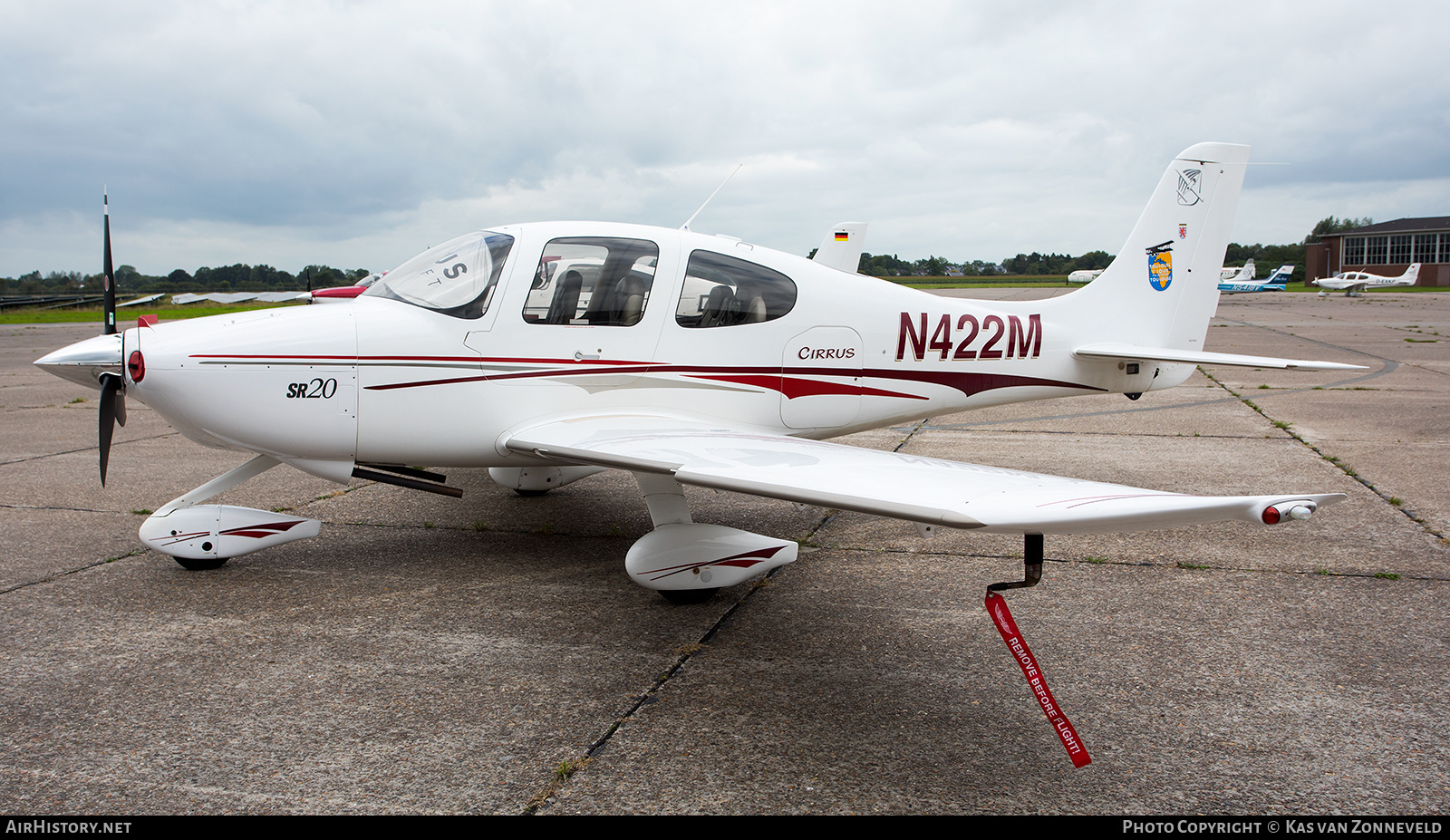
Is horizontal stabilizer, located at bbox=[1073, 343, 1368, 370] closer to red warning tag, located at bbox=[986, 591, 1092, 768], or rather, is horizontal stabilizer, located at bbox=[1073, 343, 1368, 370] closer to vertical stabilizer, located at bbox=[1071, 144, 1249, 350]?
vertical stabilizer, located at bbox=[1071, 144, 1249, 350]

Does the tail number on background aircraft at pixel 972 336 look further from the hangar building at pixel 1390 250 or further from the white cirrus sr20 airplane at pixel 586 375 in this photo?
the hangar building at pixel 1390 250

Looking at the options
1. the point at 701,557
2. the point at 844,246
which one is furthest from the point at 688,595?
the point at 844,246

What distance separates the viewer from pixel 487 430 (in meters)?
5.07

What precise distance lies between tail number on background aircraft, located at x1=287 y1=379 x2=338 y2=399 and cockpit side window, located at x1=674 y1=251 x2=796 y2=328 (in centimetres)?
199

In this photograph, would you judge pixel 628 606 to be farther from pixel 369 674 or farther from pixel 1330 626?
pixel 1330 626

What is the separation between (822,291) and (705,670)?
2.74 m

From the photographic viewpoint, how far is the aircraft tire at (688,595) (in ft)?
15.2

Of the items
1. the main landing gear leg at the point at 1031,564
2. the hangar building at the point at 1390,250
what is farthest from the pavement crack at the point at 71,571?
the hangar building at the point at 1390,250

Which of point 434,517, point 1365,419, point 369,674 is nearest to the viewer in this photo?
point 369,674

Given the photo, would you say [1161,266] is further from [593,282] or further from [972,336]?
[593,282]

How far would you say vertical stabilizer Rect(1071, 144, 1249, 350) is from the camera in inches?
270

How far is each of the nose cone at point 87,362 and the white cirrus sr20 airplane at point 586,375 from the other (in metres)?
0.01

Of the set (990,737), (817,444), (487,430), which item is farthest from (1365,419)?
(487,430)

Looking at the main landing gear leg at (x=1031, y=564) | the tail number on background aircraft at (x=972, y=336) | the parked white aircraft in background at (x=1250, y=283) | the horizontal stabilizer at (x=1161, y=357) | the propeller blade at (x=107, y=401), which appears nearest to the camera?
the main landing gear leg at (x=1031, y=564)
